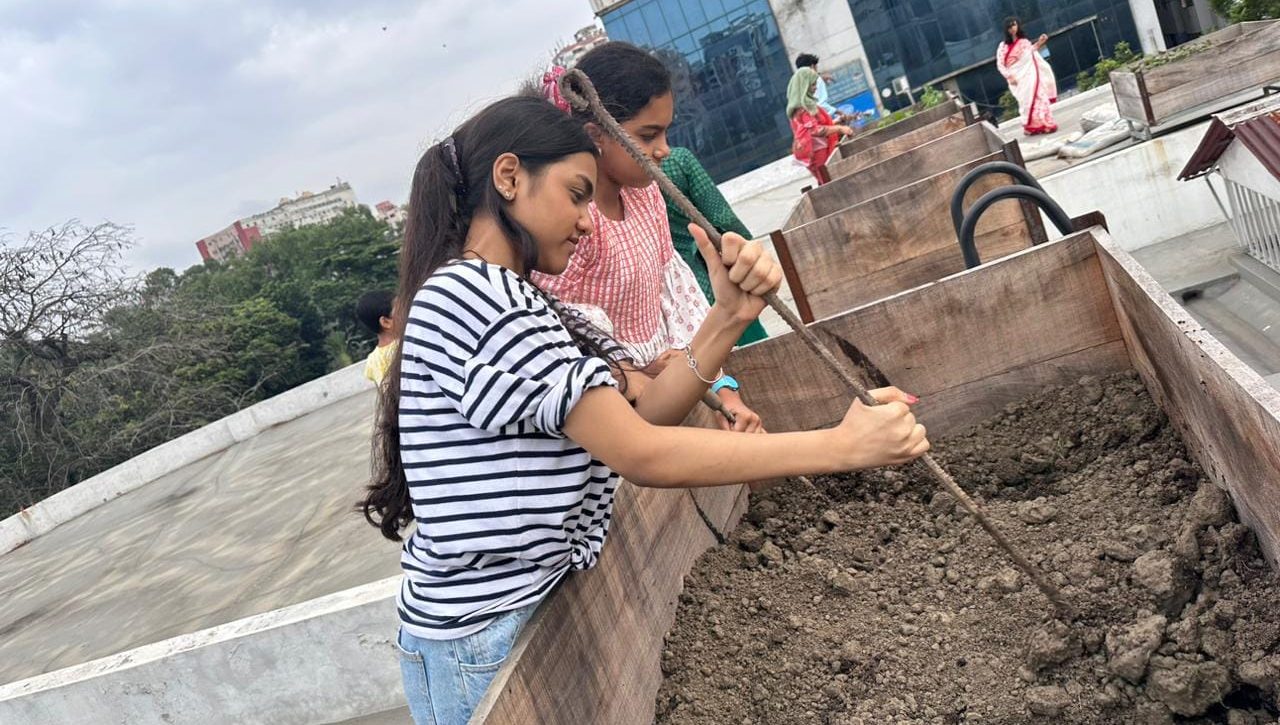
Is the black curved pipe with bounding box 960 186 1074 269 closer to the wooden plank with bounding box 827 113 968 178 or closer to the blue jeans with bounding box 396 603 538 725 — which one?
the blue jeans with bounding box 396 603 538 725

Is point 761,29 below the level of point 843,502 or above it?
above

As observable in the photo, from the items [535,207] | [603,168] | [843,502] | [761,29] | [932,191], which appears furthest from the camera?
[761,29]

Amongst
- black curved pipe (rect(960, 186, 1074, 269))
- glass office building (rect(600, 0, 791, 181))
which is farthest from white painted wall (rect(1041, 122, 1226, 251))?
glass office building (rect(600, 0, 791, 181))

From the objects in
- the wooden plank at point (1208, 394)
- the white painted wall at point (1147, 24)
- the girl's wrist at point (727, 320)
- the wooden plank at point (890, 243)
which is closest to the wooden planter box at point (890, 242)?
the wooden plank at point (890, 243)

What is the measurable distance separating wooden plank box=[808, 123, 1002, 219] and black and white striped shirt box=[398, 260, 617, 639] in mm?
4362

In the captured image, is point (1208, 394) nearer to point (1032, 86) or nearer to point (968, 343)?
point (968, 343)

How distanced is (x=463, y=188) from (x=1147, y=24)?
2974 cm

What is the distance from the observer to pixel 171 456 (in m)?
13.9

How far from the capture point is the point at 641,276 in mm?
2334

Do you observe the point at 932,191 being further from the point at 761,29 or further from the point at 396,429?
the point at 761,29

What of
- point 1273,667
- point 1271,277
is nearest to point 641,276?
point 1273,667

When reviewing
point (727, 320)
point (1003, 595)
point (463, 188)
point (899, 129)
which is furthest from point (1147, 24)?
point (463, 188)

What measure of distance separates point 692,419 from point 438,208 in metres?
1.24

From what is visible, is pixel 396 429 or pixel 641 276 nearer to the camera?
pixel 396 429
